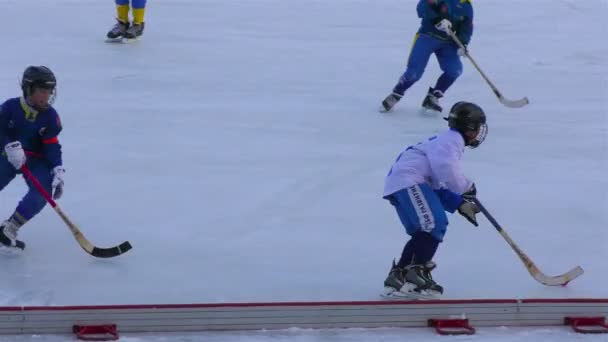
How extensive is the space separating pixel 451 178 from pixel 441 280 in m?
0.57

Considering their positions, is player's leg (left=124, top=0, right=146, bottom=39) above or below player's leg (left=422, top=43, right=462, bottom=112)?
below

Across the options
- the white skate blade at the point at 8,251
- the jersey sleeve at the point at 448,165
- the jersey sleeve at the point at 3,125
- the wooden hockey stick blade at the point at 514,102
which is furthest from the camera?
the wooden hockey stick blade at the point at 514,102

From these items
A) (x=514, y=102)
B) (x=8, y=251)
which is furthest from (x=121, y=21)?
(x=8, y=251)

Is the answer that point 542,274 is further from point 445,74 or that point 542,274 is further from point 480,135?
point 445,74

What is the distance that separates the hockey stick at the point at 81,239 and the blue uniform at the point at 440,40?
3.21 m

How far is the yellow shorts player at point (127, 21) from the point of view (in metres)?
9.24

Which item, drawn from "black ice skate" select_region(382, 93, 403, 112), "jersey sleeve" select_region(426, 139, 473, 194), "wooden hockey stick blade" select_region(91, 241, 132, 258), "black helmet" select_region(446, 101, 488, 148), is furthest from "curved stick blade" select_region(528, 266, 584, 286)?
"black ice skate" select_region(382, 93, 403, 112)

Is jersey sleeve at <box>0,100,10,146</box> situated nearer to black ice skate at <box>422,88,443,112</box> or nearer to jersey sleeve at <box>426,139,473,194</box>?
jersey sleeve at <box>426,139,473,194</box>

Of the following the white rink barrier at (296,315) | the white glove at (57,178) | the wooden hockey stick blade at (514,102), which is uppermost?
the white glove at (57,178)

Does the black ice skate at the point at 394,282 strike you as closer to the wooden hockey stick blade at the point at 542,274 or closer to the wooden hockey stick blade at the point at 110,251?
the wooden hockey stick blade at the point at 542,274

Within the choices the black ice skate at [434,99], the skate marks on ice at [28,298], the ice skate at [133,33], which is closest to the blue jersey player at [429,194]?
the skate marks on ice at [28,298]

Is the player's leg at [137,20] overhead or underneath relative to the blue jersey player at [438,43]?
underneath

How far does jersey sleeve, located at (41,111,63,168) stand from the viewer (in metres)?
5.13

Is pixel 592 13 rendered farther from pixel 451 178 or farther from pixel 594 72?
pixel 451 178
